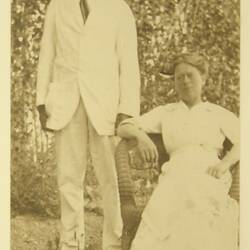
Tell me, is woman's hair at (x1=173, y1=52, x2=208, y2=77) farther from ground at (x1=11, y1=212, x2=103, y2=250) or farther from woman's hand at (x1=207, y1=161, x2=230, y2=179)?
ground at (x1=11, y1=212, x2=103, y2=250)

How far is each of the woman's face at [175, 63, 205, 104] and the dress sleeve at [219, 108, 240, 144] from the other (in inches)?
4.1

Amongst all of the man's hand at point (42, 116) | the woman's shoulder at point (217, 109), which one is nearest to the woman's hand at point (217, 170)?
the woman's shoulder at point (217, 109)

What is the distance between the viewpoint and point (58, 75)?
1.65 m

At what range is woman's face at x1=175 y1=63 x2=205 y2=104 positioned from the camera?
1682mm

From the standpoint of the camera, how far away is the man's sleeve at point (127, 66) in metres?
1.67

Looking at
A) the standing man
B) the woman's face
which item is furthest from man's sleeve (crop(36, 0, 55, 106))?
the woman's face

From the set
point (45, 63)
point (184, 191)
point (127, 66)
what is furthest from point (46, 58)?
point (184, 191)

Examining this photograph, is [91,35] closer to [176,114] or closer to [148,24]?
[148,24]

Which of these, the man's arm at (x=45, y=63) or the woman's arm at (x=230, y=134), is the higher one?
the man's arm at (x=45, y=63)

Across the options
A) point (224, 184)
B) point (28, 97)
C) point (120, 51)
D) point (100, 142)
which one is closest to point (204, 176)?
point (224, 184)

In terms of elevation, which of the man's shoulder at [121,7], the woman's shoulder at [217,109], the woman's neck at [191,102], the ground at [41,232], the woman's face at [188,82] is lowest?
the ground at [41,232]

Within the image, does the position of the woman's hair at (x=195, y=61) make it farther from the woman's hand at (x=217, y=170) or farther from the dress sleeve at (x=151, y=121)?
the woman's hand at (x=217, y=170)

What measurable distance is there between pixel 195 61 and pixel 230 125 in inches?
9.0

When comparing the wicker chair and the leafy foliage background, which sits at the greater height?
the leafy foliage background
